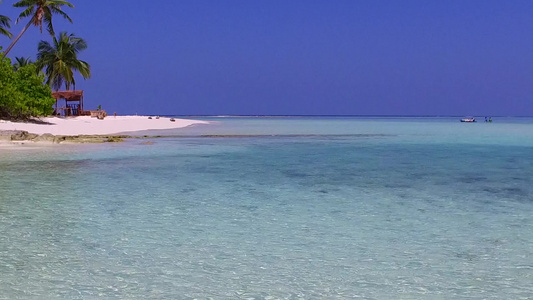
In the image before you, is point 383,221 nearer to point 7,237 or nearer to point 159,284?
point 159,284

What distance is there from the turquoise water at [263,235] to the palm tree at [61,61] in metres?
42.7

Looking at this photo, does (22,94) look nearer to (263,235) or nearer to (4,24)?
(4,24)

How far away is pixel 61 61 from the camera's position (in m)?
53.1

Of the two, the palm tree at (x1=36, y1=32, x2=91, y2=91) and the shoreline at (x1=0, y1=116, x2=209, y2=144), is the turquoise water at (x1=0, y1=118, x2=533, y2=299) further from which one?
the palm tree at (x1=36, y1=32, x2=91, y2=91)

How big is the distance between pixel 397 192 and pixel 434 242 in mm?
4398

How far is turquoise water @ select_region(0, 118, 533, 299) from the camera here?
4.70 metres

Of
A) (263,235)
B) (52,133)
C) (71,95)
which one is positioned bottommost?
(263,235)

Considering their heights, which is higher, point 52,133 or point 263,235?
point 52,133

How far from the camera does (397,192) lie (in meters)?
10.7

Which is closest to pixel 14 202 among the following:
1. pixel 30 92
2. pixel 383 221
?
pixel 383 221

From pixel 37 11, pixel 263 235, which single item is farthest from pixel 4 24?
pixel 263 235

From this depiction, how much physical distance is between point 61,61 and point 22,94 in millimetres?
18638

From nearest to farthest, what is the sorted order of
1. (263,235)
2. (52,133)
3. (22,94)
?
(263,235)
(52,133)
(22,94)

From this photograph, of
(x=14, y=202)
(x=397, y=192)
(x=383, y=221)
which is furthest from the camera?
(x=397, y=192)
